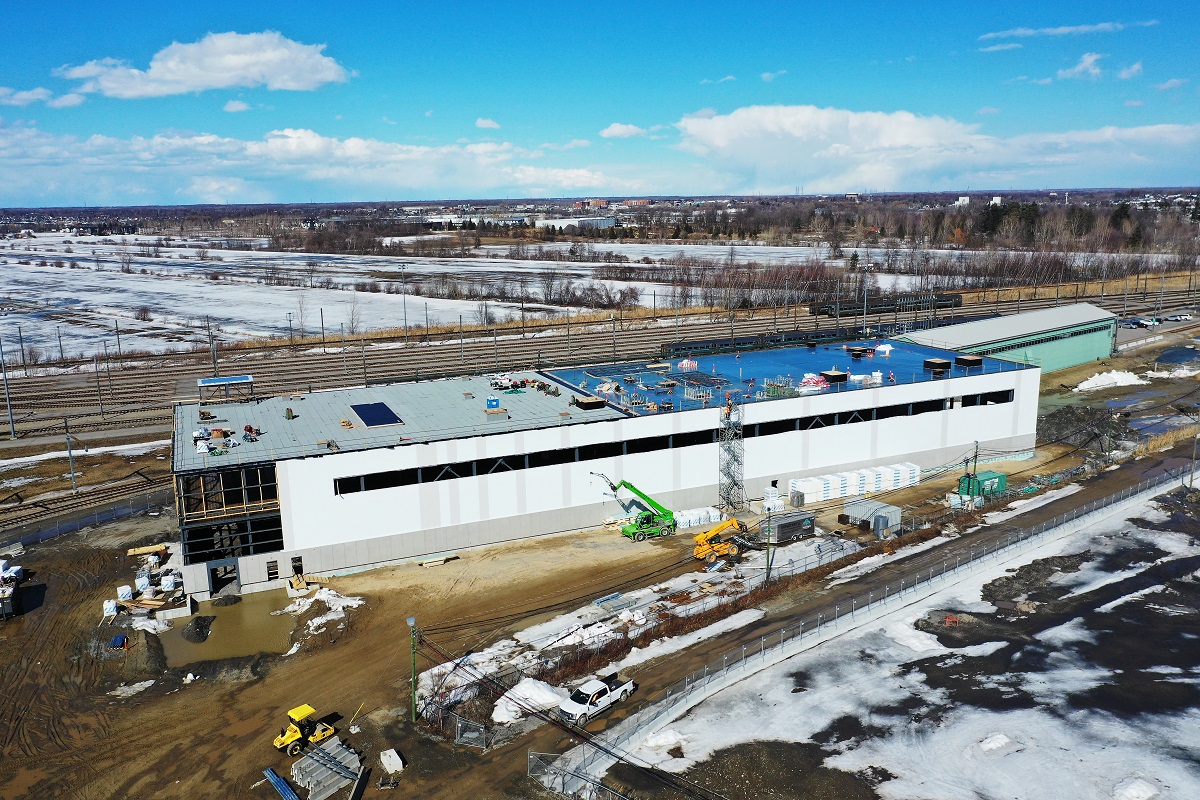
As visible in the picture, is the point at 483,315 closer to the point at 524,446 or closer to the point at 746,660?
the point at 524,446

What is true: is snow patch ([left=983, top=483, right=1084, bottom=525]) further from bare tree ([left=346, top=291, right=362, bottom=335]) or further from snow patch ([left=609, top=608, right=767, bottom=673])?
bare tree ([left=346, top=291, right=362, bottom=335])

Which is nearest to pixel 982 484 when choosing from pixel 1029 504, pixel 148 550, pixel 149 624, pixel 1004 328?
pixel 1029 504

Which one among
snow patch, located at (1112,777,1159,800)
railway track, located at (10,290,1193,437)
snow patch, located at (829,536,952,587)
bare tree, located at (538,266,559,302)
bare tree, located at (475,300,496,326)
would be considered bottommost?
snow patch, located at (1112,777,1159,800)

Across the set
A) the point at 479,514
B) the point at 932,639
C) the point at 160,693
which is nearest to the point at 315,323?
the point at 479,514

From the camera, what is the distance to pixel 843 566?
136ft

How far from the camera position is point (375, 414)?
4728cm

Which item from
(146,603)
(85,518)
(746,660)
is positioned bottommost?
(746,660)

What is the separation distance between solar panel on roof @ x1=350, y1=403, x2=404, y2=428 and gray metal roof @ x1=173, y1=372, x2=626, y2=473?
406mm

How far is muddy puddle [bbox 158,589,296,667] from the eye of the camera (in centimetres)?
3450

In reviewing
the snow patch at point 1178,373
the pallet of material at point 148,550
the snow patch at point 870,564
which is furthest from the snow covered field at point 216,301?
the snow patch at point 870,564

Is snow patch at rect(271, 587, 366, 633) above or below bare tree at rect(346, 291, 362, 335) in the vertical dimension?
below

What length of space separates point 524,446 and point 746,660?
16.7 m

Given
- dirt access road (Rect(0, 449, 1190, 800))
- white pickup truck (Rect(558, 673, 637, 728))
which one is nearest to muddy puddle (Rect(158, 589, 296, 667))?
dirt access road (Rect(0, 449, 1190, 800))

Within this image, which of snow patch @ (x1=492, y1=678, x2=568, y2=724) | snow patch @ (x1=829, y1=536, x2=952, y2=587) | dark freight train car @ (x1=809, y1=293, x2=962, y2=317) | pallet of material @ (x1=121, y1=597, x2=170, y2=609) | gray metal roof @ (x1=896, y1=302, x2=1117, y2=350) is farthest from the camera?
dark freight train car @ (x1=809, y1=293, x2=962, y2=317)
